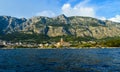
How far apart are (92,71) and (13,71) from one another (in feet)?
69.0

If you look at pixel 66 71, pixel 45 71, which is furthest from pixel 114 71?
pixel 45 71

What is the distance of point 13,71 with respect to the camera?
64.7 m

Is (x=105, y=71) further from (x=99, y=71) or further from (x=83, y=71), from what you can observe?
(x=83, y=71)

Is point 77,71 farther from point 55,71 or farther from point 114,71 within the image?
point 114,71

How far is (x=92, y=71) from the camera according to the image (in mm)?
62531

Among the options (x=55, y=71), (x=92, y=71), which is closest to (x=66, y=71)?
(x=55, y=71)

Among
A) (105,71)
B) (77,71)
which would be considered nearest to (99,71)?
(105,71)

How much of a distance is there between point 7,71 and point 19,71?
146 inches

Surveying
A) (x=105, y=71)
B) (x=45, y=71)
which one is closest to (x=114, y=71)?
(x=105, y=71)

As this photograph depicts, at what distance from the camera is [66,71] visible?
6266cm

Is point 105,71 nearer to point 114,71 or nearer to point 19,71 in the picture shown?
point 114,71

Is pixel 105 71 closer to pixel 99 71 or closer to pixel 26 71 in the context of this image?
pixel 99 71

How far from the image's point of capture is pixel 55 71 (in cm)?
6312

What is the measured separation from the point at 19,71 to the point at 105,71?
894 inches
